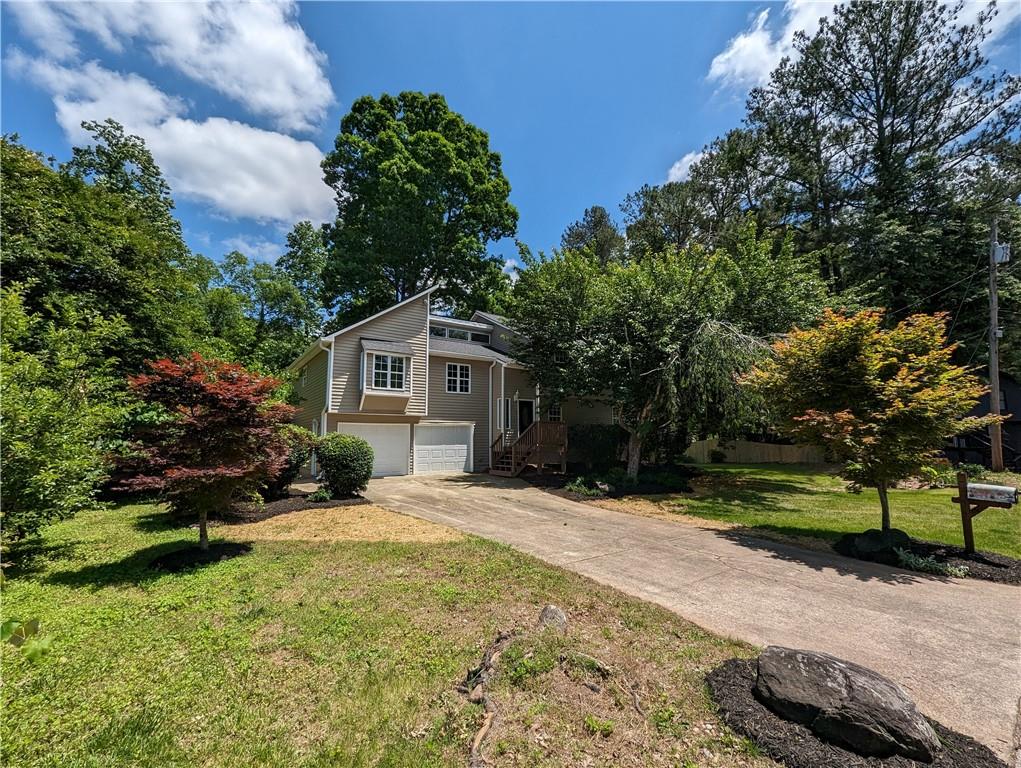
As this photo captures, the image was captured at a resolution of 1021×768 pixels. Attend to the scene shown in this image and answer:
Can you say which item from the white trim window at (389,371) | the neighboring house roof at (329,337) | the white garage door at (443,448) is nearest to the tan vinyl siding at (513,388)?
the white garage door at (443,448)

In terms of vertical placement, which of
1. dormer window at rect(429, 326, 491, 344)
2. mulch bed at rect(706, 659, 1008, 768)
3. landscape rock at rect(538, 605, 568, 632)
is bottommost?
mulch bed at rect(706, 659, 1008, 768)

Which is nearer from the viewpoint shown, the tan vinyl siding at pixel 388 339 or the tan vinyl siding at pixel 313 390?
the tan vinyl siding at pixel 388 339

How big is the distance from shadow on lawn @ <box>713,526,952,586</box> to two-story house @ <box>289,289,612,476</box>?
9.01 metres

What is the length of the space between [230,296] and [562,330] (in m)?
18.1

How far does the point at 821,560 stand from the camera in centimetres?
689

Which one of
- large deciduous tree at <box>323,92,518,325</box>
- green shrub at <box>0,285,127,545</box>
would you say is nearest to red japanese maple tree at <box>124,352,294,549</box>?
green shrub at <box>0,285,127,545</box>

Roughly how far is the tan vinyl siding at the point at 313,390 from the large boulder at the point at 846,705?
52.2 ft

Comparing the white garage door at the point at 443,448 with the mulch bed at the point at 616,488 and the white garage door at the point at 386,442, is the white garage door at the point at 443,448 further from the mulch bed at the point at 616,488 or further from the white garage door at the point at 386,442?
the mulch bed at the point at 616,488

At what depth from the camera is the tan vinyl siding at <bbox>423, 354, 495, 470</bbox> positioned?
18297 mm

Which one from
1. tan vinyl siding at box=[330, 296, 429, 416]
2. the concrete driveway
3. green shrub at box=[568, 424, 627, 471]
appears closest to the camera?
the concrete driveway

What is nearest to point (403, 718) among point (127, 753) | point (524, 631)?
point (524, 631)

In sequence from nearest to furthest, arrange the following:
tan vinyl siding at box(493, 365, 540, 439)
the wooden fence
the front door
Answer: tan vinyl siding at box(493, 365, 540, 439) < the front door < the wooden fence

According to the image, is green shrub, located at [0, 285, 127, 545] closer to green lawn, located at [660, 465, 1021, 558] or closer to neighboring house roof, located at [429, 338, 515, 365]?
green lawn, located at [660, 465, 1021, 558]

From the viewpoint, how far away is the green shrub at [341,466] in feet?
37.4
